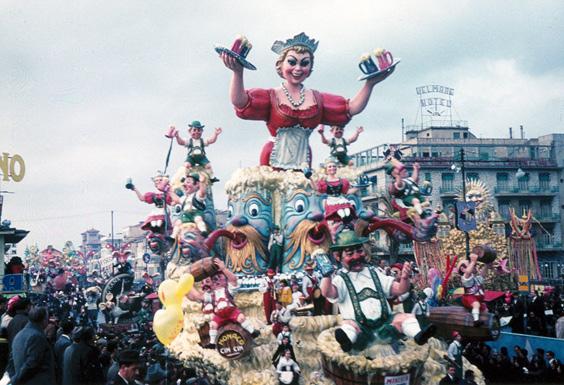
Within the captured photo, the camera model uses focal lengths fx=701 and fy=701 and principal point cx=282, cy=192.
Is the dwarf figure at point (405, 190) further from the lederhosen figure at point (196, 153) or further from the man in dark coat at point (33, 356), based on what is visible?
the man in dark coat at point (33, 356)

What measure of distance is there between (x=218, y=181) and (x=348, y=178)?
2.86m

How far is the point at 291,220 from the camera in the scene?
37.6 ft

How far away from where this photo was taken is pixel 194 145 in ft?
45.2

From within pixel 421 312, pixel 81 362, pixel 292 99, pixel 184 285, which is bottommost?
pixel 81 362

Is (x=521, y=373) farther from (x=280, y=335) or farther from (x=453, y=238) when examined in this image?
(x=453, y=238)

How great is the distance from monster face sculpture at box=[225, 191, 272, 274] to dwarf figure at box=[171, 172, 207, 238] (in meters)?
0.99

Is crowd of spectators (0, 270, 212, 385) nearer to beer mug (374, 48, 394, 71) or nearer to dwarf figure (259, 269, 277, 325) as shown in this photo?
dwarf figure (259, 269, 277, 325)

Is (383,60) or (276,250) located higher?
(383,60)

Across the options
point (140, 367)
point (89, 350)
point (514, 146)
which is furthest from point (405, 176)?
point (514, 146)

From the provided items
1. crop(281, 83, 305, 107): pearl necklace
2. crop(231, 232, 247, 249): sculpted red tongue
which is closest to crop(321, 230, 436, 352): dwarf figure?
crop(231, 232, 247, 249): sculpted red tongue

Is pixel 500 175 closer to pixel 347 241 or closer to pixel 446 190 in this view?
pixel 446 190

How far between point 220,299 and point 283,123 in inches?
143

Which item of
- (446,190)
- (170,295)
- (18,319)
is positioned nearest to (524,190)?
(446,190)

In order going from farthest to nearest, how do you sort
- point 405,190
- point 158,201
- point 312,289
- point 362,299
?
point 158,201 → point 405,190 → point 312,289 → point 362,299
